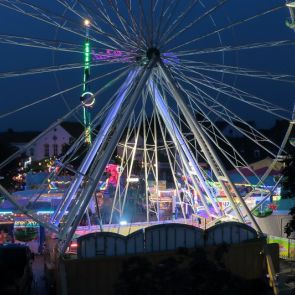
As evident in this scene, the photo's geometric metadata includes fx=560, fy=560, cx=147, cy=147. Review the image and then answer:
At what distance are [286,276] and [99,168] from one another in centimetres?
610

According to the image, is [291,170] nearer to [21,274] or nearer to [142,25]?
[142,25]

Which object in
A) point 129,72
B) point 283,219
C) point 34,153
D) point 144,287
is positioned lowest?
point 144,287

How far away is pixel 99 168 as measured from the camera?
12570 mm

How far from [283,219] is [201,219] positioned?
2.92 m

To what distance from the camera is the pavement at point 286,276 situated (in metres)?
13.0

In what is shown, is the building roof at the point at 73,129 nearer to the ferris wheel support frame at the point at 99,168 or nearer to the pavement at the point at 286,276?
the pavement at the point at 286,276

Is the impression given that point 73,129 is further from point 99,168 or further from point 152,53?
point 99,168

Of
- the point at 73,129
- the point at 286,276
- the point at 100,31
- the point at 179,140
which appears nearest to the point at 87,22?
the point at 100,31

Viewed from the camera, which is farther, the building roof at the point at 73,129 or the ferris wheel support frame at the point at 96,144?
the building roof at the point at 73,129

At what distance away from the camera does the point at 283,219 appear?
19453mm

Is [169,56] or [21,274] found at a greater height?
[169,56]

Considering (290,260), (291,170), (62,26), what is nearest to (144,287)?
(291,170)

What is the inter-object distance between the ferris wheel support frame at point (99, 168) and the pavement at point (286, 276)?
4.57 metres

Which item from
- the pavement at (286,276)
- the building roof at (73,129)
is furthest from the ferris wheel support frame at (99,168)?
the building roof at (73,129)
